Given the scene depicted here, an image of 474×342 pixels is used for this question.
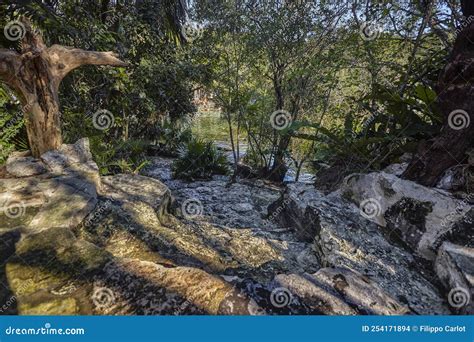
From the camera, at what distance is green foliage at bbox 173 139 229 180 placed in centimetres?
668

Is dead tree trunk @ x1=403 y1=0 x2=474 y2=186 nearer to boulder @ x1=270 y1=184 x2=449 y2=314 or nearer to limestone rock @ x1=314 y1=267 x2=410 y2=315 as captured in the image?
boulder @ x1=270 y1=184 x2=449 y2=314

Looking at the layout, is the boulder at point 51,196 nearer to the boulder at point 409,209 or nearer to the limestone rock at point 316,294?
the limestone rock at point 316,294

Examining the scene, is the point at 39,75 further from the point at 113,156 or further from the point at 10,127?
the point at 113,156

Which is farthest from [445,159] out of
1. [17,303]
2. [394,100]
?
[17,303]

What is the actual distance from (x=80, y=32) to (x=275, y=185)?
16.5ft

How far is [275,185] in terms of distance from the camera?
6477mm

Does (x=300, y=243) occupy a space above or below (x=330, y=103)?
below

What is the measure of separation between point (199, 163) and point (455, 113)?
214 inches

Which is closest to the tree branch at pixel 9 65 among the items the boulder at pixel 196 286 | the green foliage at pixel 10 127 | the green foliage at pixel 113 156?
the green foliage at pixel 10 127

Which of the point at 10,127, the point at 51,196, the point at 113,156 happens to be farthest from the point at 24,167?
the point at 113,156

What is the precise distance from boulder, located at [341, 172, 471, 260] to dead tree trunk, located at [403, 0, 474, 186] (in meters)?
0.27

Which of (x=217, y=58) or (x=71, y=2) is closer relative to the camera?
(x=71, y=2)

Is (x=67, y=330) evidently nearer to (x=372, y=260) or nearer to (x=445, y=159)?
(x=372, y=260)

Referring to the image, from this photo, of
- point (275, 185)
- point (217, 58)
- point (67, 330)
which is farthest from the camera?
point (275, 185)
